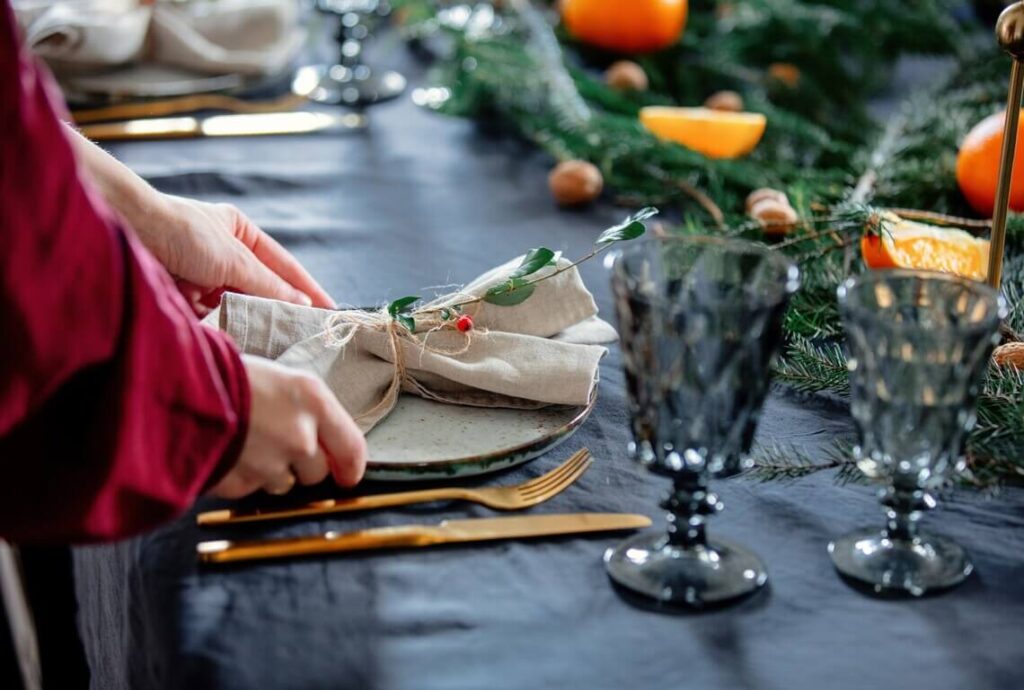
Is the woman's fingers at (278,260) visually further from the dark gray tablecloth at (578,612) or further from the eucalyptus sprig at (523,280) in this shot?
the dark gray tablecloth at (578,612)

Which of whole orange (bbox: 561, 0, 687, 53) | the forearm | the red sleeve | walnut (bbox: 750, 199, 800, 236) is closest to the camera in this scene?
the red sleeve

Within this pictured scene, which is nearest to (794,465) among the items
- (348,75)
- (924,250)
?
(924,250)

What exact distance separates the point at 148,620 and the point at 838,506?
1.26 ft

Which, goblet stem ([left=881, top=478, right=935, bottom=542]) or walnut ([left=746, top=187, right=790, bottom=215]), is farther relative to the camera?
walnut ([left=746, top=187, right=790, bottom=215])

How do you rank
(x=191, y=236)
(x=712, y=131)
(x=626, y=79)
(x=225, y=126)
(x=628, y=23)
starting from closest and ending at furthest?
1. (x=191, y=236)
2. (x=712, y=131)
3. (x=225, y=126)
4. (x=626, y=79)
5. (x=628, y=23)

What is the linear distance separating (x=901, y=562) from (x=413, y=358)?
31 cm

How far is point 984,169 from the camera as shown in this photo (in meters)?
1.10

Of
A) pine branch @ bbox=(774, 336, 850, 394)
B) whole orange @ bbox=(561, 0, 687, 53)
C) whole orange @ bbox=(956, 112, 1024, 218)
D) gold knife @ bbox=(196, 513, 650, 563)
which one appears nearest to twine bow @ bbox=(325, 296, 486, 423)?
gold knife @ bbox=(196, 513, 650, 563)

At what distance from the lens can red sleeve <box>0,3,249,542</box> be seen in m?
0.51

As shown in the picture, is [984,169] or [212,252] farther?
[984,169]

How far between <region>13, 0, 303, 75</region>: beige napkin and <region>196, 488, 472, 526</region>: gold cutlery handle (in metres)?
0.98

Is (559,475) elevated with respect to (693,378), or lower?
lower

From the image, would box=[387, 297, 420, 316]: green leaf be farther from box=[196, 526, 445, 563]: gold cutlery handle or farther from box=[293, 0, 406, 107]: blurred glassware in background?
box=[293, 0, 406, 107]: blurred glassware in background

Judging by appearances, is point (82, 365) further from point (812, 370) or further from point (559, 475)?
point (812, 370)
